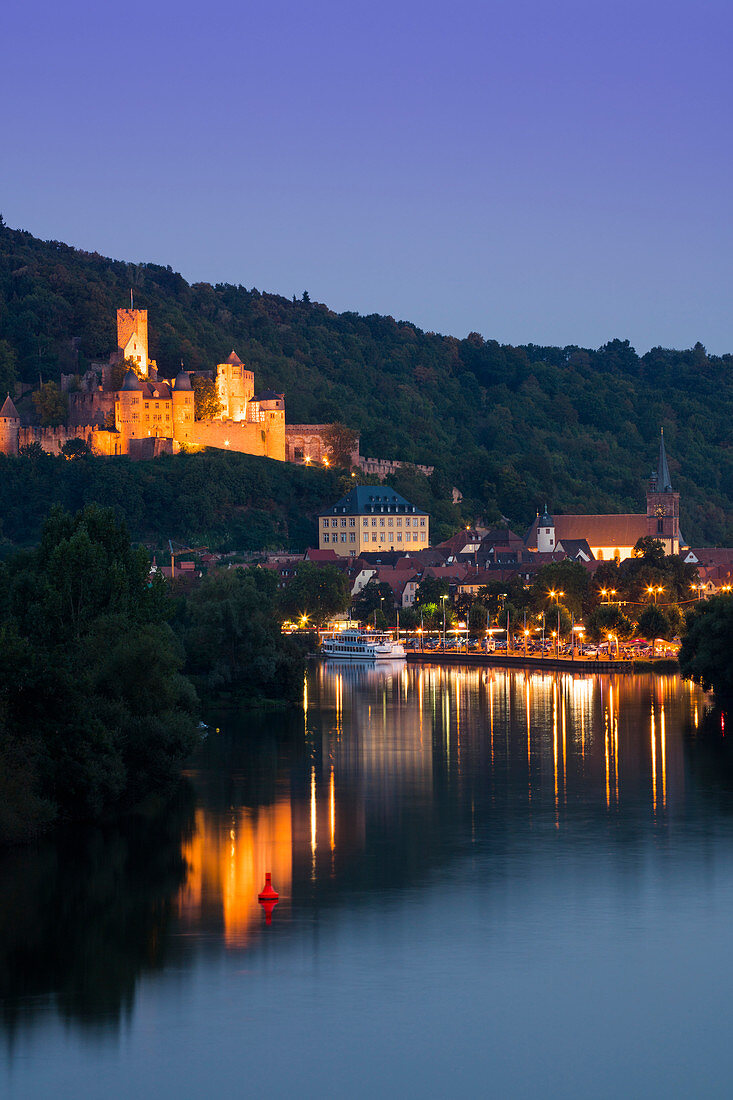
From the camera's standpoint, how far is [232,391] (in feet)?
344

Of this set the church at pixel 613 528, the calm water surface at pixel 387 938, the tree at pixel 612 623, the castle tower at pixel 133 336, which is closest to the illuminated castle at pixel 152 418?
the castle tower at pixel 133 336

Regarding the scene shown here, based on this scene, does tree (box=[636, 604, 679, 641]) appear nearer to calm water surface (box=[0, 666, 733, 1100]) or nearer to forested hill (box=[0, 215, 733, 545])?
calm water surface (box=[0, 666, 733, 1100])

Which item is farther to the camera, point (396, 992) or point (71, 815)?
point (71, 815)

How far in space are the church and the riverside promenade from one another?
35.1 metres

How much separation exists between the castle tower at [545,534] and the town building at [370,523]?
7416 mm

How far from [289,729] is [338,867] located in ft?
58.2

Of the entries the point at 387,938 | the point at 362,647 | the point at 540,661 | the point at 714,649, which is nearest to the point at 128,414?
the point at 362,647

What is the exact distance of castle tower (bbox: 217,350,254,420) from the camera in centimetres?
10481

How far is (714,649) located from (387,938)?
2820 centimetres

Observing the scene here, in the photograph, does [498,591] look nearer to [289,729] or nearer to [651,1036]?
[289,729]

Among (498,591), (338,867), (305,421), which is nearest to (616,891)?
(338,867)

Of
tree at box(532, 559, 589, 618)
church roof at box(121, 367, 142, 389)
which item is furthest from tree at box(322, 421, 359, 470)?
tree at box(532, 559, 589, 618)

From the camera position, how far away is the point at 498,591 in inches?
3063

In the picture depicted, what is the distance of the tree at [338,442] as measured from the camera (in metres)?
109
